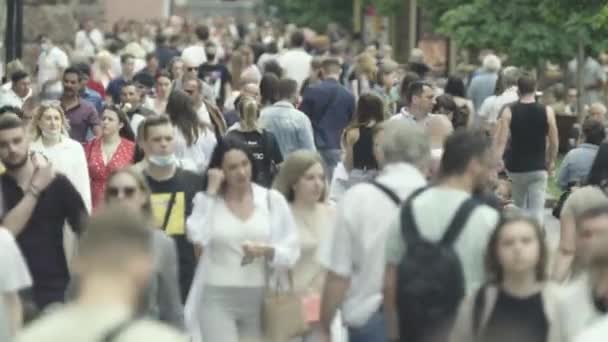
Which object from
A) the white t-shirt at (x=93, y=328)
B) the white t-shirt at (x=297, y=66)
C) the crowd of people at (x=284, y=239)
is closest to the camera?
the white t-shirt at (x=93, y=328)

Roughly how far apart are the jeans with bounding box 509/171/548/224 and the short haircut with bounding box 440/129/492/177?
9.72 m

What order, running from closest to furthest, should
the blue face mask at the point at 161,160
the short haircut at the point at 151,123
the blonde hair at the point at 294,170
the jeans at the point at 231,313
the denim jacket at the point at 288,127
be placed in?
the jeans at the point at 231,313, the blonde hair at the point at 294,170, the blue face mask at the point at 161,160, the short haircut at the point at 151,123, the denim jacket at the point at 288,127

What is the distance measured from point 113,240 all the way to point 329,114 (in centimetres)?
1535

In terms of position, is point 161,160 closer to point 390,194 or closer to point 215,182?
point 215,182

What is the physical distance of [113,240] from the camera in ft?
21.7

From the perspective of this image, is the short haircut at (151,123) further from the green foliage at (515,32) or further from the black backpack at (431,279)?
the green foliage at (515,32)

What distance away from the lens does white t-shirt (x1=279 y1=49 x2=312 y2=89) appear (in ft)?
94.0

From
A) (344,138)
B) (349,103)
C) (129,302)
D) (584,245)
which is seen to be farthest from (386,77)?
(129,302)

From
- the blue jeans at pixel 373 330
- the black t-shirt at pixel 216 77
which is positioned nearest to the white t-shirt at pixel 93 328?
the blue jeans at pixel 373 330

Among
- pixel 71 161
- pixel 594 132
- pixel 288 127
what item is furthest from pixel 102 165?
pixel 594 132

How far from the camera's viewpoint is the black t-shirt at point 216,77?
27.2 meters

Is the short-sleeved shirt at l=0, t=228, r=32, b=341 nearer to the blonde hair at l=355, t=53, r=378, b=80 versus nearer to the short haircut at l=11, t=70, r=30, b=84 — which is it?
the short haircut at l=11, t=70, r=30, b=84

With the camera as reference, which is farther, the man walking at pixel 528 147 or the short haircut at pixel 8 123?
the man walking at pixel 528 147

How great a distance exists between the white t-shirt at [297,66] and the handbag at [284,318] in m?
16.8
